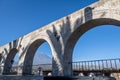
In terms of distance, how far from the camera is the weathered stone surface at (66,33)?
7258 millimetres

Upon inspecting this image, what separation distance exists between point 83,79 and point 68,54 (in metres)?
5.91

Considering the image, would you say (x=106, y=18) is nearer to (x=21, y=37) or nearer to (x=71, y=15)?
(x=71, y=15)

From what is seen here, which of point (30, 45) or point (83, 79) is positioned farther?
point (30, 45)

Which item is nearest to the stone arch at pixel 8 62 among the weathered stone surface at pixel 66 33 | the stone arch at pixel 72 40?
the weathered stone surface at pixel 66 33

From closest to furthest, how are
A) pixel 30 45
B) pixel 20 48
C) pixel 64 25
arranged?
pixel 64 25 → pixel 30 45 → pixel 20 48

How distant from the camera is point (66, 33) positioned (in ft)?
30.2

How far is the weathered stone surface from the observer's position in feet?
23.8

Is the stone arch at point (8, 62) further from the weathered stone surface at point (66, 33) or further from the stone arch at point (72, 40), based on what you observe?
the stone arch at point (72, 40)

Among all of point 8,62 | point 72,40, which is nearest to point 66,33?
point 72,40

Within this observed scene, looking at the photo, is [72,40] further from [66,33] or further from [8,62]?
[8,62]

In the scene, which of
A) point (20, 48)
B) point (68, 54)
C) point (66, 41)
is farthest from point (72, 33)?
point (20, 48)

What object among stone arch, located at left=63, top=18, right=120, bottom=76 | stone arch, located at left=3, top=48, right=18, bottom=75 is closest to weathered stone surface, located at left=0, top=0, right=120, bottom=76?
stone arch, located at left=63, top=18, right=120, bottom=76

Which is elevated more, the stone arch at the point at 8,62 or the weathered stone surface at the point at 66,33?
the weathered stone surface at the point at 66,33

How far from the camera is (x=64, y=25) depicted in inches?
375
